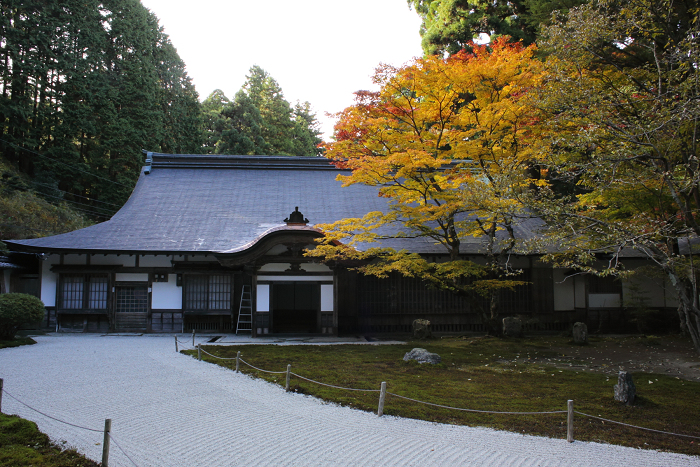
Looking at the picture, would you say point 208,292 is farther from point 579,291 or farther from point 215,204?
point 579,291

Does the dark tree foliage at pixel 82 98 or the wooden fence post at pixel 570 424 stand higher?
the dark tree foliage at pixel 82 98

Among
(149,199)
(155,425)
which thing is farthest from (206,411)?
(149,199)

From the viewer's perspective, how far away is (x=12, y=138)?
1000 inches

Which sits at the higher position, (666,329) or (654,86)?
(654,86)

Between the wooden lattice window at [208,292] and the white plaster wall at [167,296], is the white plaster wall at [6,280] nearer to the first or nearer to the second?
the white plaster wall at [167,296]

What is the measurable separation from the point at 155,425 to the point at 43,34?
28758 millimetres

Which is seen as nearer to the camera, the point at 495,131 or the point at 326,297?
the point at 495,131

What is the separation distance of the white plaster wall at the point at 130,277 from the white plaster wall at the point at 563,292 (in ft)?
45.9

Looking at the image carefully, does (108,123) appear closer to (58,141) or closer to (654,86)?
(58,141)

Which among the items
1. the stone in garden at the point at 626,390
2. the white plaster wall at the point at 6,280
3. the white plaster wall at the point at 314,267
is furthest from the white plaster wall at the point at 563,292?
the white plaster wall at the point at 6,280

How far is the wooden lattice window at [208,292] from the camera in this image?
14.8 meters

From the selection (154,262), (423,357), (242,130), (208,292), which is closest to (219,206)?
(154,262)

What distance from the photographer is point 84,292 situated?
14.6m

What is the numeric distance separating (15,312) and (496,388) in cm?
1141
